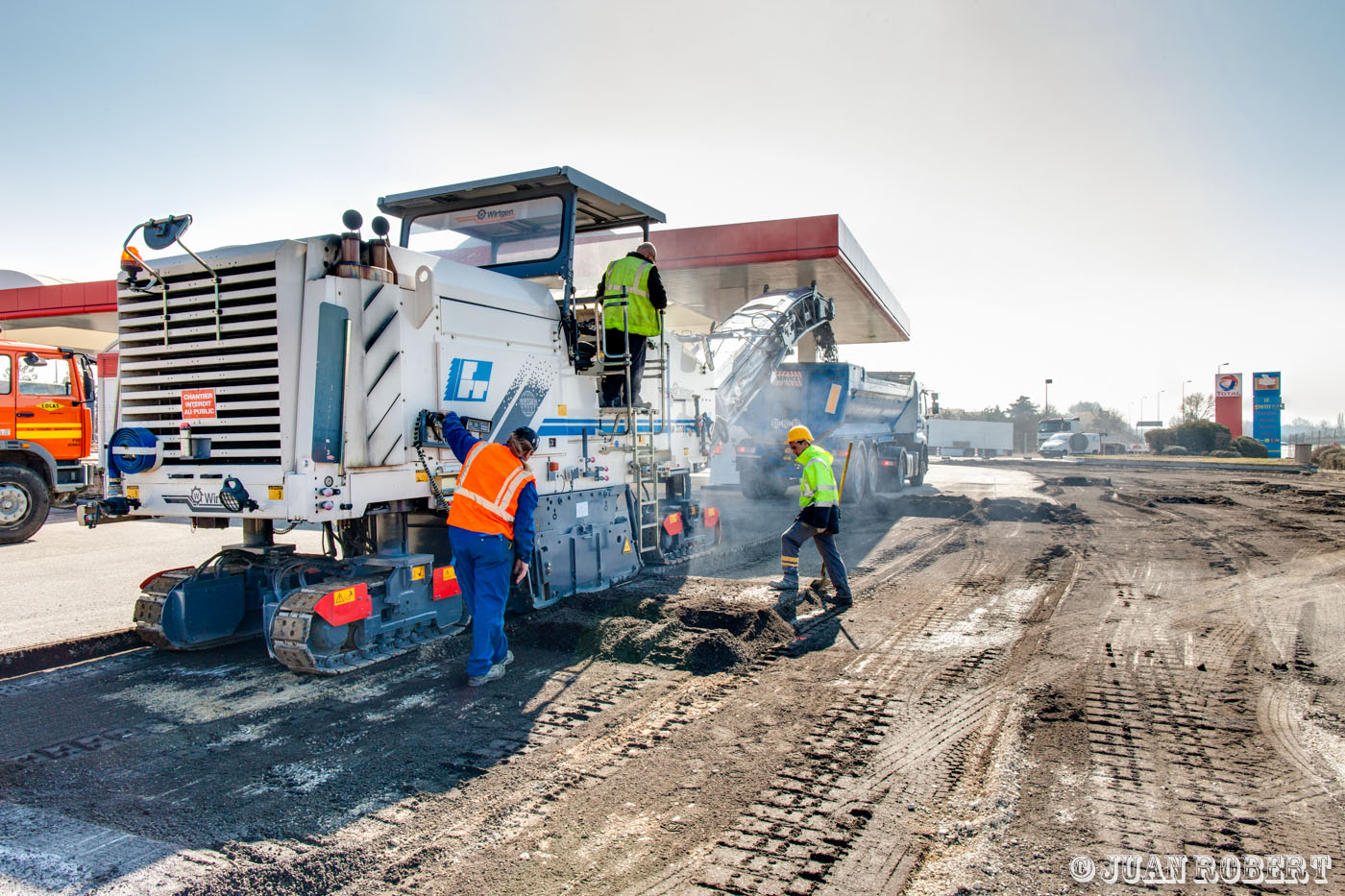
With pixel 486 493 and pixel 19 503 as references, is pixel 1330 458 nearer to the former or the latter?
pixel 486 493

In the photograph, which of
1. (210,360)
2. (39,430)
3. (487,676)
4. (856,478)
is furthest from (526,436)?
(856,478)

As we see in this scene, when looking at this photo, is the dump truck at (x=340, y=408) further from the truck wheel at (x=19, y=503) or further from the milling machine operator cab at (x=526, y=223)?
the truck wheel at (x=19, y=503)

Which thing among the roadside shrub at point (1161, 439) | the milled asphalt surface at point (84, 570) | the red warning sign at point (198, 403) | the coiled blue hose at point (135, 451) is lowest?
the milled asphalt surface at point (84, 570)

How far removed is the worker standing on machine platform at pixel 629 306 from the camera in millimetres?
6750

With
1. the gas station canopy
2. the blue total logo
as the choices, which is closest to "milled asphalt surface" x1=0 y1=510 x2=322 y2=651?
the blue total logo

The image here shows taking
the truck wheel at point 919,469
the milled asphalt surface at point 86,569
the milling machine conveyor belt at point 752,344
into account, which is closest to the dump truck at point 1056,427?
the truck wheel at point 919,469

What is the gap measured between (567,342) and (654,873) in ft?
14.8

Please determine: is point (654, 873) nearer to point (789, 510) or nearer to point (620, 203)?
point (620, 203)

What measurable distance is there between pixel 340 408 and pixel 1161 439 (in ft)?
162

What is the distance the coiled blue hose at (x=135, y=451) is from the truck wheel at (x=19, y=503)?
27.8 feet

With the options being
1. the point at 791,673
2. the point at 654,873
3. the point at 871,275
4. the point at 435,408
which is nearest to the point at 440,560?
the point at 435,408

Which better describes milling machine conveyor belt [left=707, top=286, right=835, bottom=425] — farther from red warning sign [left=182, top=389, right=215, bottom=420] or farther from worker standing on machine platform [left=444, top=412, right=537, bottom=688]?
red warning sign [left=182, top=389, right=215, bottom=420]

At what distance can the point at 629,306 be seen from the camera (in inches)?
268

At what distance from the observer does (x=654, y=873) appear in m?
2.85
